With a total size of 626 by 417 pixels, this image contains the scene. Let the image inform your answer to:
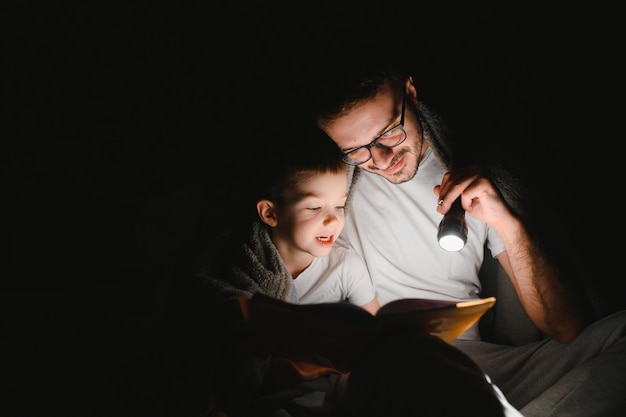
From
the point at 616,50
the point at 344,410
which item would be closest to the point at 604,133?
the point at 616,50

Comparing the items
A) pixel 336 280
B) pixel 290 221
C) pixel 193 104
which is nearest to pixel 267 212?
pixel 290 221

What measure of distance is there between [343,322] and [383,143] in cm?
68

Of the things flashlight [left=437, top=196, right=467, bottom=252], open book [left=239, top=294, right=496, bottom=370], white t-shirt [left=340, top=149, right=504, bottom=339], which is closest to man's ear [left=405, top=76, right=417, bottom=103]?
white t-shirt [left=340, top=149, right=504, bottom=339]

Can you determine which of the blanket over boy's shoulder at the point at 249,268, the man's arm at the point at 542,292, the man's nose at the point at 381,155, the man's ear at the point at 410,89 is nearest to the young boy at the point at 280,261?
the blanket over boy's shoulder at the point at 249,268

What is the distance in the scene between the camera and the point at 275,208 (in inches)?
49.6

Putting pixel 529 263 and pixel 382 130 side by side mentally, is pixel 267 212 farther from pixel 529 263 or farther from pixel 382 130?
pixel 529 263

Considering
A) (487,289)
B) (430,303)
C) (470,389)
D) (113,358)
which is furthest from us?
(487,289)

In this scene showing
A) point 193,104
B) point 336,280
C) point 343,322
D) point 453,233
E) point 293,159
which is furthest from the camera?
point 193,104

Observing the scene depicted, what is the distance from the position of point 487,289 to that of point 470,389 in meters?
0.91

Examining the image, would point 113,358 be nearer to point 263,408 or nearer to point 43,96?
point 263,408

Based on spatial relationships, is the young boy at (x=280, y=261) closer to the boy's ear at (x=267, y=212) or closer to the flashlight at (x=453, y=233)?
the boy's ear at (x=267, y=212)

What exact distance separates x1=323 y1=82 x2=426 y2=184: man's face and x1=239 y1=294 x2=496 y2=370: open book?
22.9 inches

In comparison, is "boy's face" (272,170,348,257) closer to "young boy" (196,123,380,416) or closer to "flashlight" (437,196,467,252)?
"young boy" (196,123,380,416)

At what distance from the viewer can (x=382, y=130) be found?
121 centimetres
